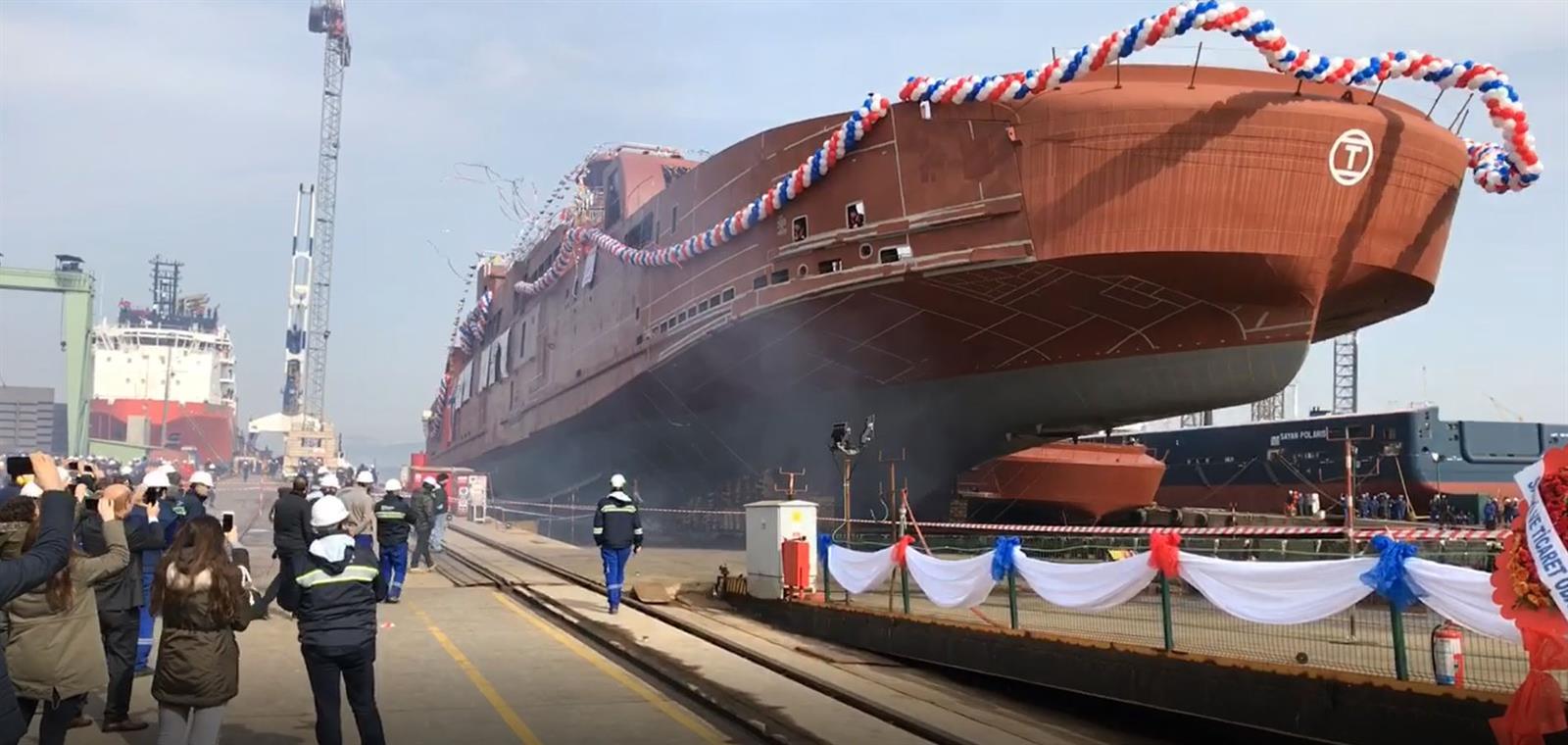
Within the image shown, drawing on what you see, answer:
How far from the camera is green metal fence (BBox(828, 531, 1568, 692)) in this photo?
8375 mm

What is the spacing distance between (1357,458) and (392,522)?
A: 3679cm

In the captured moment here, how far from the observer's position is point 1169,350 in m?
21.6

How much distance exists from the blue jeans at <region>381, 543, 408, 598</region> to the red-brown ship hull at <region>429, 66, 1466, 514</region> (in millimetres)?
10282

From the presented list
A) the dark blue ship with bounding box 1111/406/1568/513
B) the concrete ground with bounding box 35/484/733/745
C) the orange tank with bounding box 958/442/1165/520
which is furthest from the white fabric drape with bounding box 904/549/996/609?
the dark blue ship with bounding box 1111/406/1568/513

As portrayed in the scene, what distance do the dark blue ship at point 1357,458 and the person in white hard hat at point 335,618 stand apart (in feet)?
113

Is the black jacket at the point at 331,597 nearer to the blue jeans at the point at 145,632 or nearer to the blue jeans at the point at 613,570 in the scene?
the blue jeans at the point at 145,632

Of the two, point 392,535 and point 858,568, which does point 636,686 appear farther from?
point 392,535

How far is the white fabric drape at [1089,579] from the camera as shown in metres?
9.27

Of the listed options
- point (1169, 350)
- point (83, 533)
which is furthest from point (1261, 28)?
point (83, 533)

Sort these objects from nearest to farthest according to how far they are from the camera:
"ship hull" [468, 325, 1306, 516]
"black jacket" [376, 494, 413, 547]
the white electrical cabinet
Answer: "black jacket" [376, 494, 413, 547] → the white electrical cabinet → "ship hull" [468, 325, 1306, 516]

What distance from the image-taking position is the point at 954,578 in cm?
1181

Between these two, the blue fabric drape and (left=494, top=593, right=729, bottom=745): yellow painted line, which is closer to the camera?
the blue fabric drape

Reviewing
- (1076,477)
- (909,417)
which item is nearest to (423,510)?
(909,417)

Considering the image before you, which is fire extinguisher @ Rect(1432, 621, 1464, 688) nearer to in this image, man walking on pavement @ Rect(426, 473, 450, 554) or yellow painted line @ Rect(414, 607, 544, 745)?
yellow painted line @ Rect(414, 607, 544, 745)
